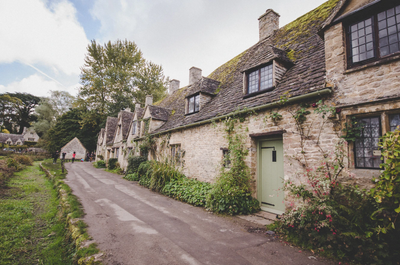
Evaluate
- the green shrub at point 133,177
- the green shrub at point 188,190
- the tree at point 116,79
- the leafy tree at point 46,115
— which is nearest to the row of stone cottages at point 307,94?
the green shrub at point 188,190

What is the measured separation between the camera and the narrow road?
375cm

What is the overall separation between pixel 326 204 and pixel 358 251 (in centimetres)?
104

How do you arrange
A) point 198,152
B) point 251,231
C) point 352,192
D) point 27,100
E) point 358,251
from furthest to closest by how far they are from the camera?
point 27,100
point 198,152
point 251,231
point 352,192
point 358,251

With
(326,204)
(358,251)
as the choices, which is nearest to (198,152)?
(326,204)

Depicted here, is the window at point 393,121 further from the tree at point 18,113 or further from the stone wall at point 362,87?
the tree at point 18,113

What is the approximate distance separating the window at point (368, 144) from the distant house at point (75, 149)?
46.1 meters

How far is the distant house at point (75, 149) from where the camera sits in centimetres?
3878

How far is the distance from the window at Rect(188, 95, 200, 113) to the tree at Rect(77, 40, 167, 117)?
73.6 ft

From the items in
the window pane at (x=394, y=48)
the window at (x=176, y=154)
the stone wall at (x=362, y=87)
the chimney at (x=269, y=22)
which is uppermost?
the chimney at (x=269, y=22)

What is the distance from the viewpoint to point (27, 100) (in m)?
68.9

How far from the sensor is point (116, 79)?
107 ft

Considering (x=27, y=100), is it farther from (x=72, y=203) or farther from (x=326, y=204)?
(x=326, y=204)

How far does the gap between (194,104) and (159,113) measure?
5.31 m

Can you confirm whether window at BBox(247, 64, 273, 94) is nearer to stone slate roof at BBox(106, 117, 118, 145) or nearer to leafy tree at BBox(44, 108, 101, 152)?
stone slate roof at BBox(106, 117, 118, 145)
